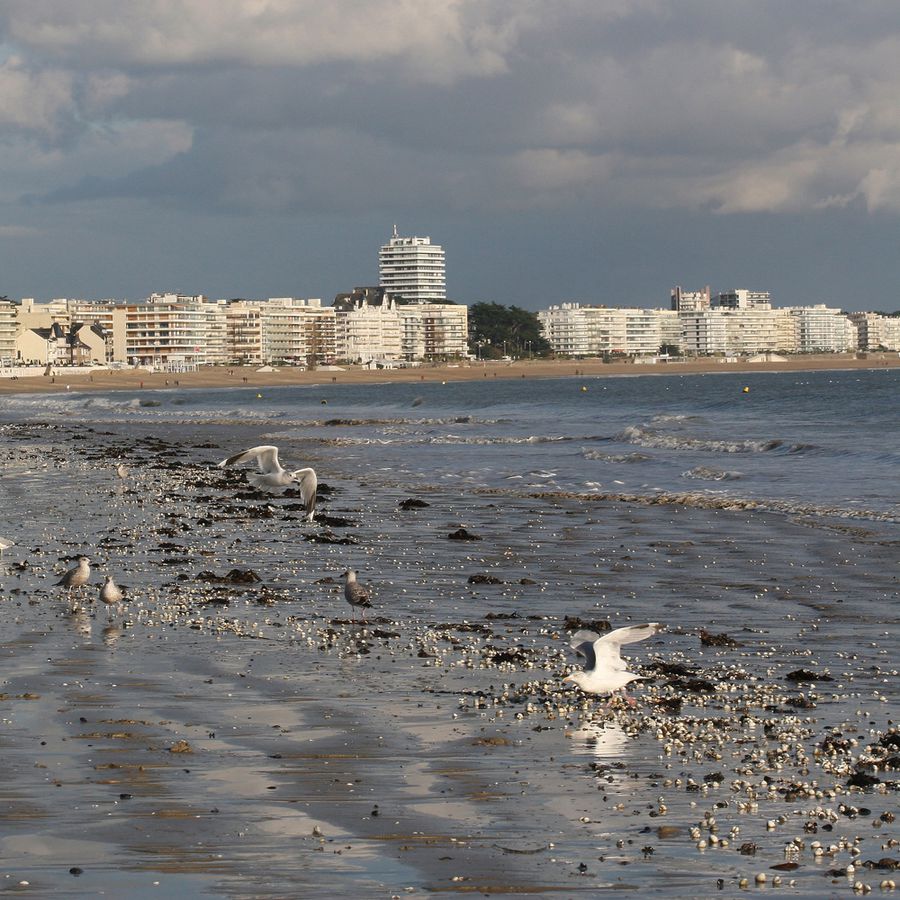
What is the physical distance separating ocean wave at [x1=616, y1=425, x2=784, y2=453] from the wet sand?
2075 cm

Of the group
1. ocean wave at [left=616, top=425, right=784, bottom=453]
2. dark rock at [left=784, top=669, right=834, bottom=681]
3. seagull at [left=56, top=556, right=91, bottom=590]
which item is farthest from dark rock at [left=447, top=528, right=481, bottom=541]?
ocean wave at [left=616, top=425, right=784, bottom=453]

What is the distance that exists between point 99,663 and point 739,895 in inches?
233

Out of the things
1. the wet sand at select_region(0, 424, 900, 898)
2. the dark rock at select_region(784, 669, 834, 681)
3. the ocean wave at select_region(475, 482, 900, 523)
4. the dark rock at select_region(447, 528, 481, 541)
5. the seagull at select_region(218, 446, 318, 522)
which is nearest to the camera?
the wet sand at select_region(0, 424, 900, 898)

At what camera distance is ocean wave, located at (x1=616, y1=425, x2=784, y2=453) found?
127 ft

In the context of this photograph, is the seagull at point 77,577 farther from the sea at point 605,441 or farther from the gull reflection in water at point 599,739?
the sea at point 605,441

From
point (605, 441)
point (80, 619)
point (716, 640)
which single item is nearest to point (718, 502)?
point (716, 640)

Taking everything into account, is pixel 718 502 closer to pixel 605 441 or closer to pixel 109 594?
pixel 109 594

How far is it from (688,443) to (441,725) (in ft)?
112

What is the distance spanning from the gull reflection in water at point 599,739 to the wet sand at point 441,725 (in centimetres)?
3

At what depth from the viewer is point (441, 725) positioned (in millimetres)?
8742

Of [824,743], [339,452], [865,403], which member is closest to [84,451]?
[339,452]

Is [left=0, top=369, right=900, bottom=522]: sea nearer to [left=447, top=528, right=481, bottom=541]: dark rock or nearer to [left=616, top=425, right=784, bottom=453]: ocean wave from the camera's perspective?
[left=616, top=425, right=784, bottom=453]: ocean wave

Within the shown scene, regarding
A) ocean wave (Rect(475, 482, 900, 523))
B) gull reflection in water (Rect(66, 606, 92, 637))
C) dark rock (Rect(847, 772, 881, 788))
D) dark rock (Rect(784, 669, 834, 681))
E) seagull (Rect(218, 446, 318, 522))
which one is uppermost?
seagull (Rect(218, 446, 318, 522))

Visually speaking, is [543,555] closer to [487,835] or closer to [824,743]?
[824,743]
